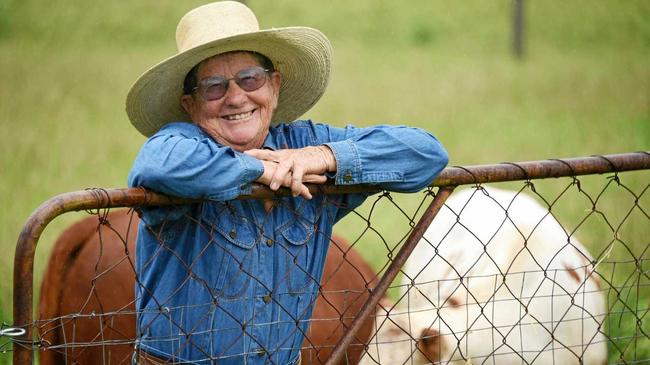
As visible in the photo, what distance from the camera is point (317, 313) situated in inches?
189

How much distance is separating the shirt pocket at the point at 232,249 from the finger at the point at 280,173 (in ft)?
0.73

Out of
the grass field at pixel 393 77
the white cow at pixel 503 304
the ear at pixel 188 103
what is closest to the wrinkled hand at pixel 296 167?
the ear at pixel 188 103

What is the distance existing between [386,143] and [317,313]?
2038 millimetres

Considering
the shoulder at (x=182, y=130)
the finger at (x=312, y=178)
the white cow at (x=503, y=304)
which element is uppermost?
the shoulder at (x=182, y=130)

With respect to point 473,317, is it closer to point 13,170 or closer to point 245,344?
point 245,344

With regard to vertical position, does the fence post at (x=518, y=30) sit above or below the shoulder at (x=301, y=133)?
below

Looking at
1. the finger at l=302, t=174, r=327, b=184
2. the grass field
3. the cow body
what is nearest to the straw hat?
the finger at l=302, t=174, r=327, b=184

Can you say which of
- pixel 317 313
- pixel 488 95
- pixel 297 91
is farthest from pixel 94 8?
pixel 297 91

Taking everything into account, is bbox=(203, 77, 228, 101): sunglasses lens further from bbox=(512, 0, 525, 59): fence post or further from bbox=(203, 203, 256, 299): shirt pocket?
bbox=(512, 0, 525, 59): fence post

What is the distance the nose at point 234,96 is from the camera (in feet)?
9.88

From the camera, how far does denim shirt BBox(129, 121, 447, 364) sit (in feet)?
9.43

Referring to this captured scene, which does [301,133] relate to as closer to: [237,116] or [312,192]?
[237,116]

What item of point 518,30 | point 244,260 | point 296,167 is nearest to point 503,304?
point 244,260

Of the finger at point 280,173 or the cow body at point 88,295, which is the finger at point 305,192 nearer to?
the finger at point 280,173
